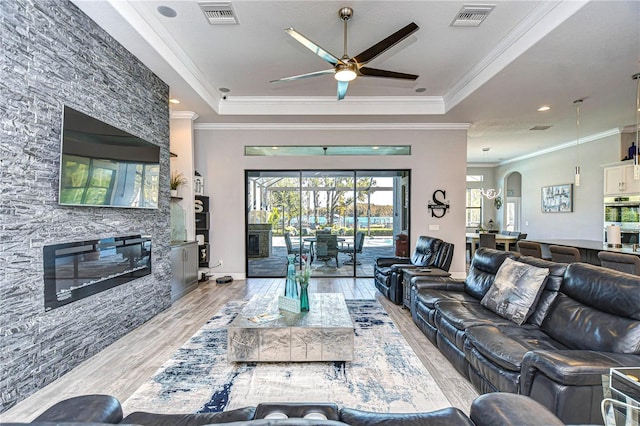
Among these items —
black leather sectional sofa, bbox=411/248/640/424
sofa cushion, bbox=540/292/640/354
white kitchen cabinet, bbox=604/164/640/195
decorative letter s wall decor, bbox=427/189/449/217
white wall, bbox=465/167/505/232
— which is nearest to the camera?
black leather sectional sofa, bbox=411/248/640/424

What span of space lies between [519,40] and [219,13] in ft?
11.5

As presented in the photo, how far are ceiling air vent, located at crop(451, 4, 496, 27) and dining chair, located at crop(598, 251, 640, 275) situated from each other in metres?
3.17

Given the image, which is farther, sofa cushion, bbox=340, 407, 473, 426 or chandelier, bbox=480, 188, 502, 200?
chandelier, bbox=480, 188, 502, 200

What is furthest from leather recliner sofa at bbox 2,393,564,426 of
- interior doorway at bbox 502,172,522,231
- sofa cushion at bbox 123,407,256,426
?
interior doorway at bbox 502,172,522,231

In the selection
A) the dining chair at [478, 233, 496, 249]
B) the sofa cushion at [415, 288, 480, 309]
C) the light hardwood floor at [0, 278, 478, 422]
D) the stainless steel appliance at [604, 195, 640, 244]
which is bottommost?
the light hardwood floor at [0, 278, 478, 422]

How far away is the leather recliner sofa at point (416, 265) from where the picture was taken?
4.65 metres

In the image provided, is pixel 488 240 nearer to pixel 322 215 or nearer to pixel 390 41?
pixel 322 215

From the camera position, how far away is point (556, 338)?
241 centimetres

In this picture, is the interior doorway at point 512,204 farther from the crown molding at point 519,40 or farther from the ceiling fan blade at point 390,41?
the ceiling fan blade at point 390,41

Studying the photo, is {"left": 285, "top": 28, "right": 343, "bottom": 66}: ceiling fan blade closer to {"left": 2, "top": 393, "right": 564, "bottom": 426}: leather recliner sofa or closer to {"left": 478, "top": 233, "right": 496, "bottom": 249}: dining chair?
{"left": 2, "top": 393, "right": 564, "bottom": 426}: leather recliner sofa

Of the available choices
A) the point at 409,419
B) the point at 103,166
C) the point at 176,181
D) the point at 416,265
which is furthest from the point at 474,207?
the point at 409,419

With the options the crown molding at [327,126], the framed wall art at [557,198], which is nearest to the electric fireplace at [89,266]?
the crown molding at [327,126]

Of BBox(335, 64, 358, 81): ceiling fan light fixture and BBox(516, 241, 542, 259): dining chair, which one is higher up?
BBox(335, 64, 358, 81): ceiling fan light fixture

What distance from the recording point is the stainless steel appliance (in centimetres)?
608
